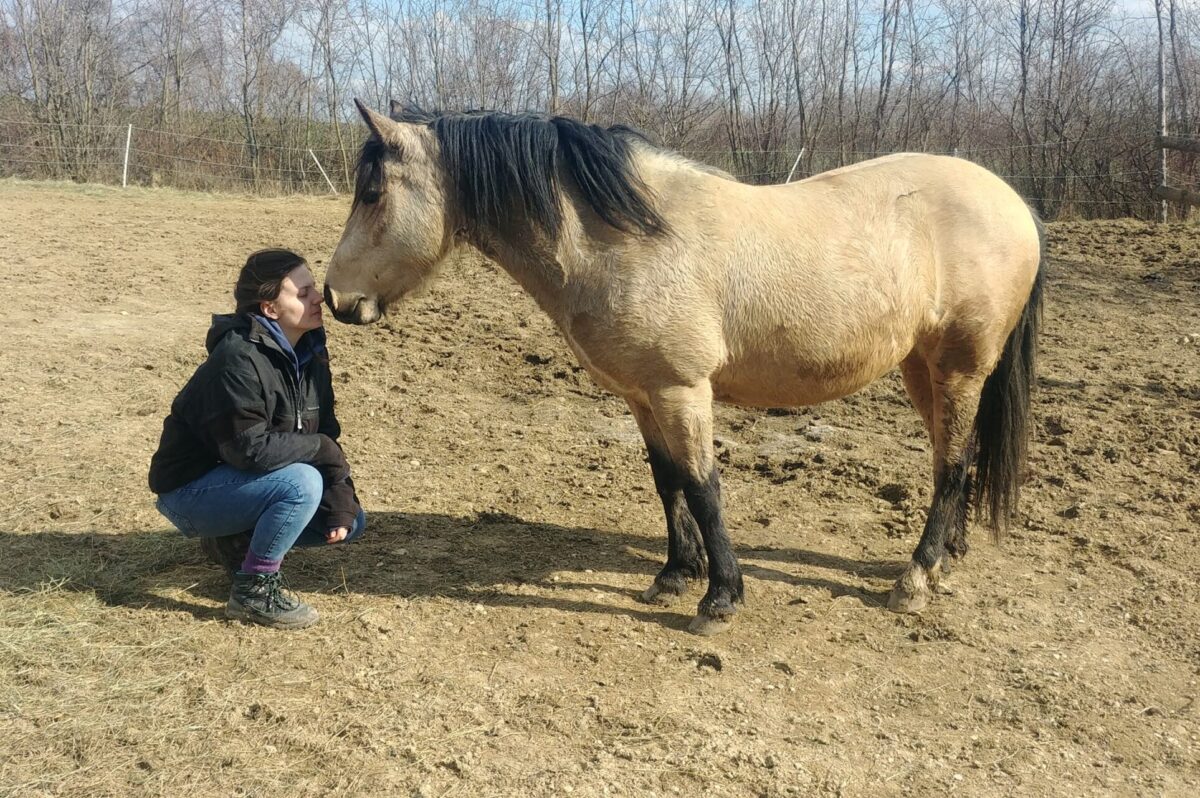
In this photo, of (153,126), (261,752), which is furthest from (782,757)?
(153,126)

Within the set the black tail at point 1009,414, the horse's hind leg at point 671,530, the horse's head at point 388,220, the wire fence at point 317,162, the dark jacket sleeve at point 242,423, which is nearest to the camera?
the dark jacket sleeve at point 242,423

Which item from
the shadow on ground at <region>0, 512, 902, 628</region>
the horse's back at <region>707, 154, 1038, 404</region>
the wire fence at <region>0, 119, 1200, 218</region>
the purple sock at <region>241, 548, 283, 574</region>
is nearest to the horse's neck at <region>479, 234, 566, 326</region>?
the horse's back at <region>707, 154, 1038, 404</region>

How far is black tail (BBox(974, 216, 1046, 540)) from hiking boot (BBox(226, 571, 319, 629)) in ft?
10.1

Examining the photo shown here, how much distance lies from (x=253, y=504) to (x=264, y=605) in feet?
1.33

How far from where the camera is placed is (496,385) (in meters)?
6.41

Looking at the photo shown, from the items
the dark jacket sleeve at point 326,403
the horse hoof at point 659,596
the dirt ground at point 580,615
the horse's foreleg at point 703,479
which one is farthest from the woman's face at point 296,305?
the horse hoof at point 659,596

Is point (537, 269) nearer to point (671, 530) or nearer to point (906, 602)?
point (671, 530)

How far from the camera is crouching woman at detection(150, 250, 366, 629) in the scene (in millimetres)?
2914

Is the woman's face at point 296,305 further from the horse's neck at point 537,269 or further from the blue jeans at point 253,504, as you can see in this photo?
the horse's neck at point 537,269

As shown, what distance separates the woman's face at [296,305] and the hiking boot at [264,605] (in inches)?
→ 35.9

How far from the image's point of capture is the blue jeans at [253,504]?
3027 millimetres

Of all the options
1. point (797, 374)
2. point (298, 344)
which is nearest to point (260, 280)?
point (298, 344)

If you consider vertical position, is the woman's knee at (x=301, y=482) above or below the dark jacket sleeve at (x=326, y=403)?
below

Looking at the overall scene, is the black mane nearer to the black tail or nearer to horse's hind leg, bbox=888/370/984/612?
horse's hind leg, bbox=888/370/984/612
